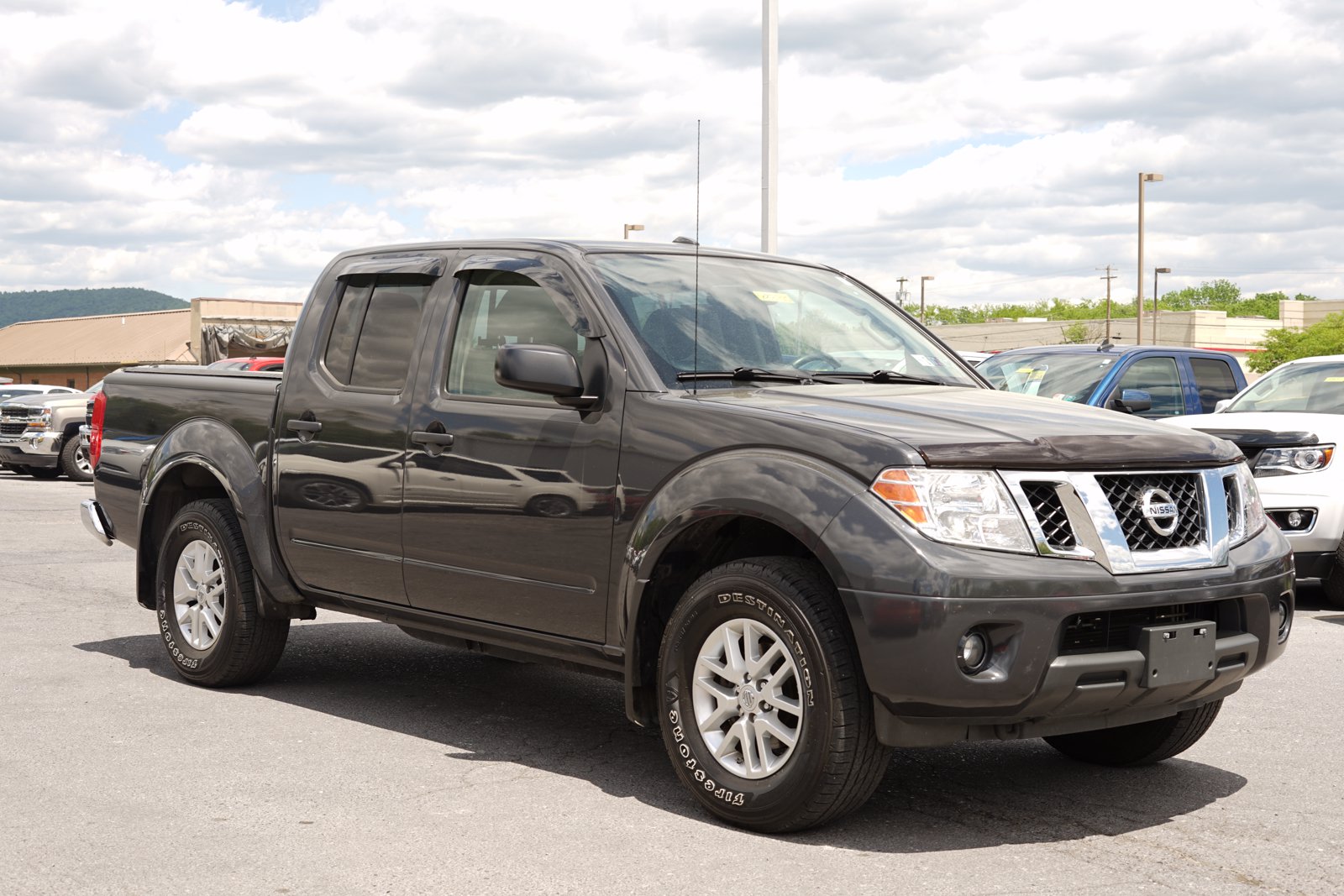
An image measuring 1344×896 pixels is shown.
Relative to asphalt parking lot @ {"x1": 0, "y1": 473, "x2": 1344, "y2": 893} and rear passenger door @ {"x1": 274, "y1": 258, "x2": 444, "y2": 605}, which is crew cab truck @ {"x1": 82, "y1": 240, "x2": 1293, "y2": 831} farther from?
asphalt parking lot @ {"x1": 0, "y1": 473, "x2": 1344, "y2": 893}

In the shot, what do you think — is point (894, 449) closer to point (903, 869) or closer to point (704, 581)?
point (704, 581)

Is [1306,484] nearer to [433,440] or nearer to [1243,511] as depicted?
[1243,511]

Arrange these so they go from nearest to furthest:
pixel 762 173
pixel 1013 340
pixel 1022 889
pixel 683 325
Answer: pixel 1022 889 < pixel 683 325 < pixel 762 173 < pixel 1013 340

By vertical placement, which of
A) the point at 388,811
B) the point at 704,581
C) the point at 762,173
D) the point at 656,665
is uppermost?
the point at 762,173

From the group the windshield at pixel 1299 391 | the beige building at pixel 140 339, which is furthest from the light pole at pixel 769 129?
the beige building at pixel 140 339

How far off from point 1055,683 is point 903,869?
0.68 m

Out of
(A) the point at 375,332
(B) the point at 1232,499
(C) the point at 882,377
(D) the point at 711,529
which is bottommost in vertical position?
(D) the point at 711,529

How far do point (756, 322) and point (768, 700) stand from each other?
5.37 ft

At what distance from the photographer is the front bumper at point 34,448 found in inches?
941

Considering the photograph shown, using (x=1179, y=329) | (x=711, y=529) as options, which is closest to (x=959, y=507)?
(x=711, y=529)

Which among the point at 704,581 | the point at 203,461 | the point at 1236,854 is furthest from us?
the point at 203,461

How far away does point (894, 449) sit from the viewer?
466 cm

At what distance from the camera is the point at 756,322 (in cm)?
597

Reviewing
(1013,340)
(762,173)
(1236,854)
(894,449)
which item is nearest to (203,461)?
(894,449)
